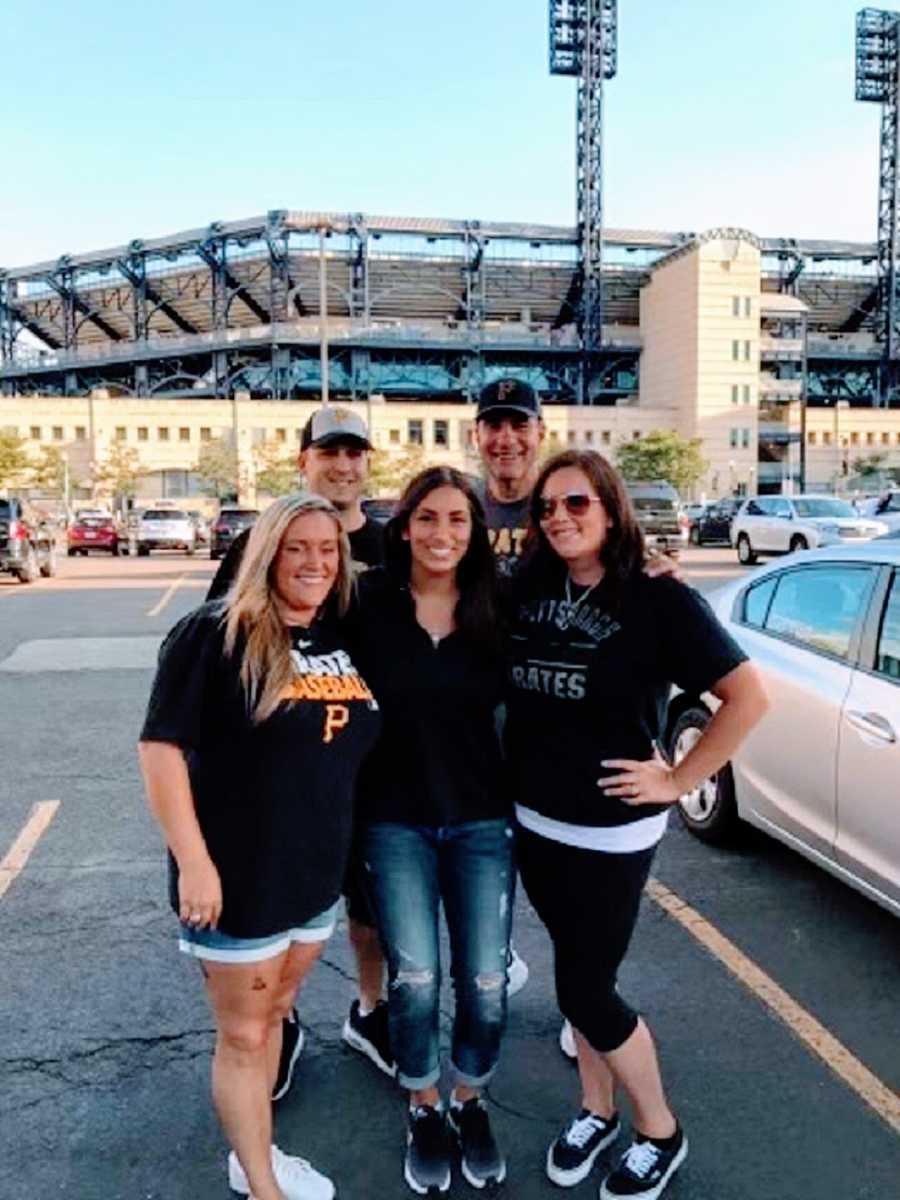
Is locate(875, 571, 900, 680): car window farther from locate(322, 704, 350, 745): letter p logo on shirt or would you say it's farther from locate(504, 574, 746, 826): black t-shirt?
locate(322, 704, 350, 745): letter p logo on shirt

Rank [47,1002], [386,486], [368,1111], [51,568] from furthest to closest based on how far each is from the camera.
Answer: [386,486], [51,568], [47,1002], [368,1111]

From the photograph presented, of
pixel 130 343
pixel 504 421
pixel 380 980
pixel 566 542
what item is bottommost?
pixel 380 980

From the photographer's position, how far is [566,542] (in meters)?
2.53

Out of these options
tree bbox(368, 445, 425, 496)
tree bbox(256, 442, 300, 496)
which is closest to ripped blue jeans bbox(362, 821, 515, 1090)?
tree bbox(368, 445, 425, 496)

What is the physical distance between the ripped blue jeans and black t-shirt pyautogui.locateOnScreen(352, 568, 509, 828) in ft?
0.20

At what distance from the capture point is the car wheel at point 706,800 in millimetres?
4930

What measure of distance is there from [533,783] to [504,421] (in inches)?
54.7

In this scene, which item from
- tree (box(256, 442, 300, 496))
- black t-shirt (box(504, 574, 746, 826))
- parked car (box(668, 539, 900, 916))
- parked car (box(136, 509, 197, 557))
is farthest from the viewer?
tree (box(256, 442, 300, 496))

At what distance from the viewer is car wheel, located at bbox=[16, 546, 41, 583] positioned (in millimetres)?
20719

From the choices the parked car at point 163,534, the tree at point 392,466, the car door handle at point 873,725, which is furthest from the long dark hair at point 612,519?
the tree at point 392,466

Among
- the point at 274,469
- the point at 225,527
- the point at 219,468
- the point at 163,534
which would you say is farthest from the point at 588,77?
the point at 225,527

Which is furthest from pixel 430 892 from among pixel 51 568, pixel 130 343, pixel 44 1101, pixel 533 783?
pixel 130 343

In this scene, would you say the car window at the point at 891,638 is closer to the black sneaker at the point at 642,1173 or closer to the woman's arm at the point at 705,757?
the woman's arm at the point at 705,757

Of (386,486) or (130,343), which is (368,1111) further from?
(130,343)
